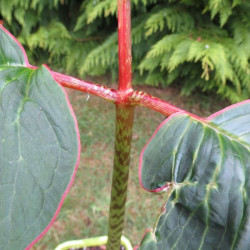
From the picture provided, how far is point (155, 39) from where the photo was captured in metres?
2.16

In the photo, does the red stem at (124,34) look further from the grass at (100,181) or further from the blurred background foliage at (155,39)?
the blurred background foliage at (155,39)

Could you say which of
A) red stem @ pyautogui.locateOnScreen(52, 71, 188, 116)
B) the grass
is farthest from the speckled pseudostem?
the grass

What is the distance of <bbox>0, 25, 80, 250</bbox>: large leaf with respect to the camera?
0.37 m

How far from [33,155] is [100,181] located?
1.33m

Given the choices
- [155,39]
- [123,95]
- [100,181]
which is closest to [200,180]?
[123,95]

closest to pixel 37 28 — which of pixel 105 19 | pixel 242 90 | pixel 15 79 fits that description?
pixel 105 19

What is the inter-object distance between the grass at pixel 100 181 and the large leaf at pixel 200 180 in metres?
1.07

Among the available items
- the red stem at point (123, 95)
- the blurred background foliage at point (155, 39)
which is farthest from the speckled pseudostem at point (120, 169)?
the blurred background foliage at point (155, 39)

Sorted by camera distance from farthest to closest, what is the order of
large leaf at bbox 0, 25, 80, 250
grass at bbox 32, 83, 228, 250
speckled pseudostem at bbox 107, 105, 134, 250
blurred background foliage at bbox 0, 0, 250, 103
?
blurred background foliage at bbox 0, 0, 250, 103 → grass at bbox 32, 83, 228, 250 → speckled pseudostem at bbox 107, 105, 134, 250 → large leaf at bbox 0, 25, 80, 250

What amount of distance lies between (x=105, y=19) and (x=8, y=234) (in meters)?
2.13

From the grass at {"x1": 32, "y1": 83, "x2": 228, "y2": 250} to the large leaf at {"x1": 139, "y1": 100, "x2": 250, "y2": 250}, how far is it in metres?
1.07

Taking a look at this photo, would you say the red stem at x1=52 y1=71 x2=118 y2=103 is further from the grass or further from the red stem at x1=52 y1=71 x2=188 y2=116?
the grass

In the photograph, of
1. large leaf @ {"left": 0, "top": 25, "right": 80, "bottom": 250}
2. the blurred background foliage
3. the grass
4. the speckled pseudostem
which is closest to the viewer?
large leaf @ {"left": 0, "top": 25, "right": 80, "bottom": 250}

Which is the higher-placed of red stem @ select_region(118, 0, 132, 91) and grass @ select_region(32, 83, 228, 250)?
red stem @ select_region(118, 0, 132, 91)
